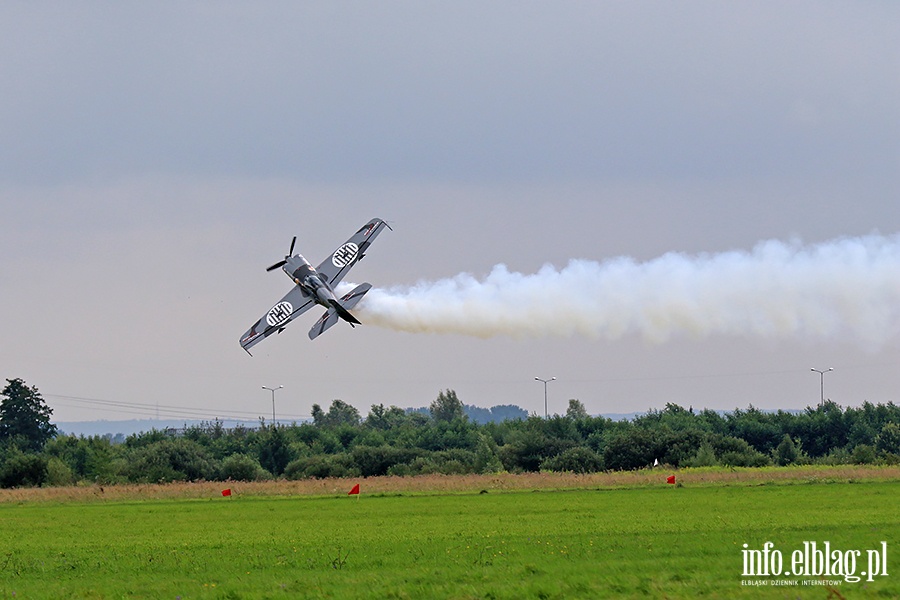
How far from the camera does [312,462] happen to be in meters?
111

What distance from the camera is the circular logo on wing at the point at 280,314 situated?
61.3 meters

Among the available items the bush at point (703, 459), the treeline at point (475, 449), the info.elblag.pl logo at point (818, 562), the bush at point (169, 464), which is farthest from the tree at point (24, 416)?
the info.elblag.pl logo at point (818, 562)

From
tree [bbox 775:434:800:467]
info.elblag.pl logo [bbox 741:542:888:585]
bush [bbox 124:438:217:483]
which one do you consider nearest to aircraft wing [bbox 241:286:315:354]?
info.elblag.pl logo [bbox 741:542:888:585]

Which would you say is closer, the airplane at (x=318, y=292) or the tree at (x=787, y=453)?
the airplane at (x=318, y=292)

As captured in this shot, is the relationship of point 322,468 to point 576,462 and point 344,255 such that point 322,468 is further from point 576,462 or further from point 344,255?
point 344,255

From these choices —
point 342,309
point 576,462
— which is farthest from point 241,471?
point 342,309

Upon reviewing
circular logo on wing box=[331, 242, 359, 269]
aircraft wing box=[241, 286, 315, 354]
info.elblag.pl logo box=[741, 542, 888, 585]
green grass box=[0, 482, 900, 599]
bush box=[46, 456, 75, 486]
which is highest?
circular logo on wing box=[331, 242, 359, 269]

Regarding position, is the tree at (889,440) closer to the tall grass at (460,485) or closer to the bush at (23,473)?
the tall grass at (460,485)

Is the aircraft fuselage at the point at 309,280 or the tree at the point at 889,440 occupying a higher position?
the aircraft fuselage at the point at 309,280

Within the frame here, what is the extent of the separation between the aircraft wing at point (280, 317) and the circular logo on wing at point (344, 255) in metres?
2.38

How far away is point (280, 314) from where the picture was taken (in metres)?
61.5

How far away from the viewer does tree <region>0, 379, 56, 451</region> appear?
148625 mm

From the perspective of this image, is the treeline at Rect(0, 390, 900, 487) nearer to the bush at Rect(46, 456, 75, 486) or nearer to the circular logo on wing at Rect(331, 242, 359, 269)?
the bush at Rect(46, 456, 75, 486)

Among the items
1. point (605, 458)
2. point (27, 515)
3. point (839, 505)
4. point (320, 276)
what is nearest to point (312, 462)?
point (605, 458)
